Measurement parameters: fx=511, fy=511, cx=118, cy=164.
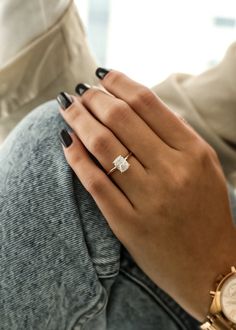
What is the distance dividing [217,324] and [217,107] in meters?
0.25

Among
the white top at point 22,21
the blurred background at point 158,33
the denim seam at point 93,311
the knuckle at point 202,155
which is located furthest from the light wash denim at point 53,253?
the blurred background at point 158,33

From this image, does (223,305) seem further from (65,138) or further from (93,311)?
(65,138)

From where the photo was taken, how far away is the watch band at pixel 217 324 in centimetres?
51

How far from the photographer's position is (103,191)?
0.49 metres

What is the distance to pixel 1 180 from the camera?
53 cm

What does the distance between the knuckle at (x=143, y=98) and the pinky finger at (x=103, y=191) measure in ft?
0.26

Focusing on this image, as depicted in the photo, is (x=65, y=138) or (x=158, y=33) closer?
(x=65, y=138)

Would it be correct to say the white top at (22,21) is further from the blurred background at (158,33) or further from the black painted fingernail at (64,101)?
the blurred background at (158,33)

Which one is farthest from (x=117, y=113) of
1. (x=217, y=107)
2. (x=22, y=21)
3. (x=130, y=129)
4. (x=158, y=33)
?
(x=158, y=33)

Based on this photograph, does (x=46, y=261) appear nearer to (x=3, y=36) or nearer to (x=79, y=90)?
(x=79, y=90)

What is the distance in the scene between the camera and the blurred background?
1432 millimetres

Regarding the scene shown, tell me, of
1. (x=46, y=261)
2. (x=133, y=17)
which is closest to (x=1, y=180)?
(x=46, y=261)

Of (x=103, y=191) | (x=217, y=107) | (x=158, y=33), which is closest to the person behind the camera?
(x=103, y=191)

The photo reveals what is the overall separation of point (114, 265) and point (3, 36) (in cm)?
37
